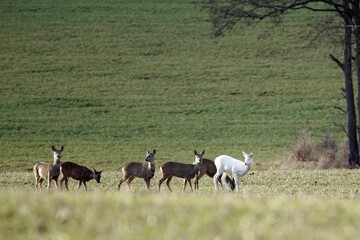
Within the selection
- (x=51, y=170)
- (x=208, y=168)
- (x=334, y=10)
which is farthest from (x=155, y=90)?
(x=51, y=170)

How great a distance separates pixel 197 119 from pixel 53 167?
25.2 metres

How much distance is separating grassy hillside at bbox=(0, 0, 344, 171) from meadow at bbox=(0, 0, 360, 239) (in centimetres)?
7

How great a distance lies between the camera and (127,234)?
29.0 feet

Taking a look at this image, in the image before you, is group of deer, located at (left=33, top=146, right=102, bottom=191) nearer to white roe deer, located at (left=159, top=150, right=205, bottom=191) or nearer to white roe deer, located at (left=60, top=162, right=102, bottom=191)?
white roe deer, located at (left=60, top=162, right=102, bottom=191)

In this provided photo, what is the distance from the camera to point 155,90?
4906 centimetres

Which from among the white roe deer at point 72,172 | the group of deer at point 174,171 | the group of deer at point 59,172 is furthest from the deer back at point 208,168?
the white roe deer at point 72,172

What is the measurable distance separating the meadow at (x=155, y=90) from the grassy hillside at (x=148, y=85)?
0.24 feet

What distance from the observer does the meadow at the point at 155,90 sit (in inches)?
1417

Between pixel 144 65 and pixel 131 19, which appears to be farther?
pixel 131 19

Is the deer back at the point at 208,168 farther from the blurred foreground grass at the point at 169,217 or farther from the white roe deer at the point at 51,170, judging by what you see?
the blurred foreground grass at the point at 169,217

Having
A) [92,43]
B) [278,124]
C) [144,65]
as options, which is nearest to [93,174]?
[278,124]

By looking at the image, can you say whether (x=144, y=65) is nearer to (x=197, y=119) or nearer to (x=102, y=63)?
(x=102, y=63)

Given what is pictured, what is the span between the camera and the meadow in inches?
1417

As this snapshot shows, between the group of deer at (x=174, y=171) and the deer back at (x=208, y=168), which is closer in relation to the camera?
the group of deer at (x=174, y=171)
